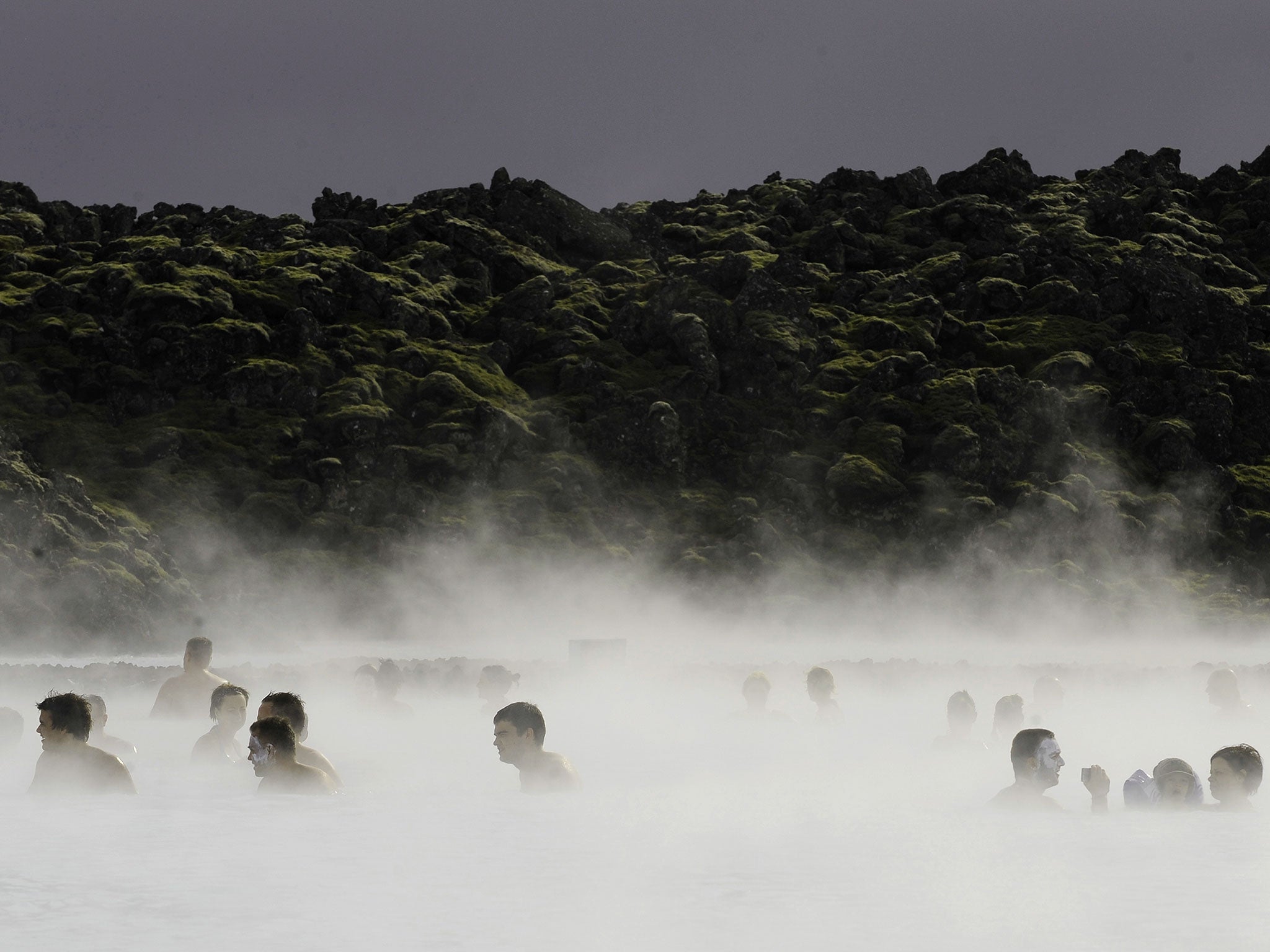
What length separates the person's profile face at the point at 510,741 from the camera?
41.6 ft

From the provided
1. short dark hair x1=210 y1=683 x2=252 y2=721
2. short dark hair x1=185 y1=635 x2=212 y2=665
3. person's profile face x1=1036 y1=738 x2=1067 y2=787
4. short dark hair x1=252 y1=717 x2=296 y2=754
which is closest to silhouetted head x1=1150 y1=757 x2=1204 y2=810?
person's profile face x1=1036 y1=738 x2=1067 y2=787

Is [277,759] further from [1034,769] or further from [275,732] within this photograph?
[1034,769]

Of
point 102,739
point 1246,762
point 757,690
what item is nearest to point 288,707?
point 102,739

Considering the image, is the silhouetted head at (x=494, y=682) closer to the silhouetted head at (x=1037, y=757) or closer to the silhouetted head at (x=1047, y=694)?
the silhouetted head at (x=1047, y=694)

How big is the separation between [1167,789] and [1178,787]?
3.8 inches

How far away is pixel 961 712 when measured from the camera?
1753 centimetres

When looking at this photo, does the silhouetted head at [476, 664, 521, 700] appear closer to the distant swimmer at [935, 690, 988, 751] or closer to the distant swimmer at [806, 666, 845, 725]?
the distant swimmer at [806, 666, 845, 725]

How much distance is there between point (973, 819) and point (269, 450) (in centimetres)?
5268

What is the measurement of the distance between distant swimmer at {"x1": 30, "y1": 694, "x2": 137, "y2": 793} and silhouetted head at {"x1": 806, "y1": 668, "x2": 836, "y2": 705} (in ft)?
32.1

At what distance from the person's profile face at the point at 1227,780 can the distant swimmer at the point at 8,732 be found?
43.6 ft

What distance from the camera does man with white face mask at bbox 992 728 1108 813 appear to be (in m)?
12.2

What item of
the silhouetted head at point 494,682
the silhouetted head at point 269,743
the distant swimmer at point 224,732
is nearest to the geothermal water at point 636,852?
the distant swimmer at point 224,732

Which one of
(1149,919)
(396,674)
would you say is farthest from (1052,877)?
(396,674)

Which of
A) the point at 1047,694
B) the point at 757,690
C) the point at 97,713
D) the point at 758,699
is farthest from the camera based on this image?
the point at 1047,694
